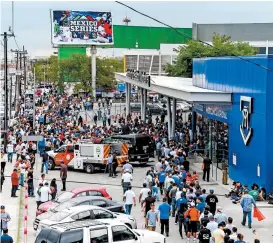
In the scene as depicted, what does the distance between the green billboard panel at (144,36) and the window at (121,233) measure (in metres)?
78.2

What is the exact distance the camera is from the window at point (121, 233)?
57.5 feet

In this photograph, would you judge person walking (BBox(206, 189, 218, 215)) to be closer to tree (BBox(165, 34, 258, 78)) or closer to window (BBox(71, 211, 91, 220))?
window (BBox(71, 211, 91, 220))

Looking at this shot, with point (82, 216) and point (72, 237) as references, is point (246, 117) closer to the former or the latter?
point (82, 216)

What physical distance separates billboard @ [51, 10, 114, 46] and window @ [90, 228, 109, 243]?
66.1 meters

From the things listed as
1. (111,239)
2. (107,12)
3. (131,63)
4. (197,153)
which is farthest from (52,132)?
(131,63)

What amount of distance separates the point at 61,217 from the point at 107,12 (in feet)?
213

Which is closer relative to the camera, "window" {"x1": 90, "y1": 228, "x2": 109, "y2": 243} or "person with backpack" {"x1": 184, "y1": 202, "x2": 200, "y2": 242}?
"window" {"x1": 90, "y1": 228, "x2": 109, "y2": 243}

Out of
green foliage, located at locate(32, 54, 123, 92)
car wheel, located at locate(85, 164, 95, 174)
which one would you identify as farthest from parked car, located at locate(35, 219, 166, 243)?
green foliage, located at locate(32, 54, 123, 92)

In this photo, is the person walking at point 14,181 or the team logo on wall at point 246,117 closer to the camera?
the person walking at point 14,181

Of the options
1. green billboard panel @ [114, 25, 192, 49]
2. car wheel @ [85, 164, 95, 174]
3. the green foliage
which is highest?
green billboard panel @ [114, 25, 192, 49]

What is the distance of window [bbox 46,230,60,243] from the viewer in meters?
16.8

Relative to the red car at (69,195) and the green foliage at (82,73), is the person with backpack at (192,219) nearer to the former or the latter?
the red car at (69,195)

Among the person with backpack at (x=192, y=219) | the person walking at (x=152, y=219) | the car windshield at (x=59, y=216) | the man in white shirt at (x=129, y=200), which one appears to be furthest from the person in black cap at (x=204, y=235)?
the man in white shirt at (x=129, y=200)

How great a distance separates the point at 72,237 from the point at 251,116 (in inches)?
556
